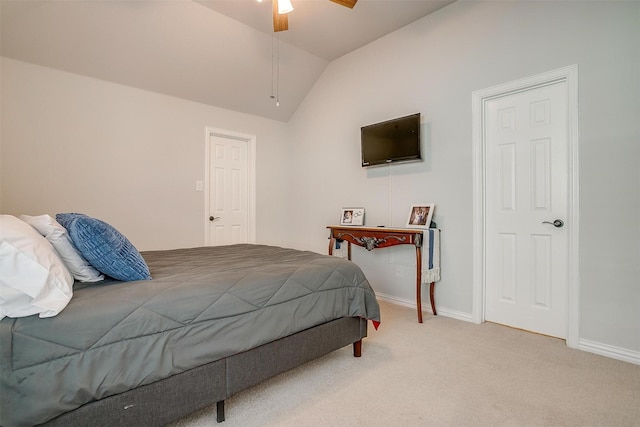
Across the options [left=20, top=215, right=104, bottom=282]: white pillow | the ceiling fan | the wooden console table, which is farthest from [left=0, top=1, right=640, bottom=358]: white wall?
[left=20, top=215, right=104, bottom=282]: white pillow

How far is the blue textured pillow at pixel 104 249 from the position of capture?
1415 millimetres

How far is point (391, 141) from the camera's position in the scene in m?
3.45

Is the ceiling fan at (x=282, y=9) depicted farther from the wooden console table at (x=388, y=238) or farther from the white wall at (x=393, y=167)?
the wooden console table at (x=388, y=238)

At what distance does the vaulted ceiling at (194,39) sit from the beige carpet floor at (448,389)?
3.19 meters

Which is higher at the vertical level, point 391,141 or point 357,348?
point 391,141

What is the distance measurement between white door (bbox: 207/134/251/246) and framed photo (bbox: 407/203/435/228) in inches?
96.7

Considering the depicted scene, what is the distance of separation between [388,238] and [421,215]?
0.44 metres

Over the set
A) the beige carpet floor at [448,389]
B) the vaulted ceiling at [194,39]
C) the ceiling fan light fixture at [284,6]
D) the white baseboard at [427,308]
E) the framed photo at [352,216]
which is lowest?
the beige carpet floor at [448,389]

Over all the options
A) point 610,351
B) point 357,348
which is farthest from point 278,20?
point 610,351

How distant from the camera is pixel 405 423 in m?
1.54

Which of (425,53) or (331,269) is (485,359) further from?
(425,53)

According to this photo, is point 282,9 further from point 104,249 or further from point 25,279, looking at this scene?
point 25,279

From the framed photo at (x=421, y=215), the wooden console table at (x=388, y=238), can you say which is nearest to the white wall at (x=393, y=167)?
the framed photo at (x=421, y=215)

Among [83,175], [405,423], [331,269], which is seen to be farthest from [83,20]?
[405,423]
